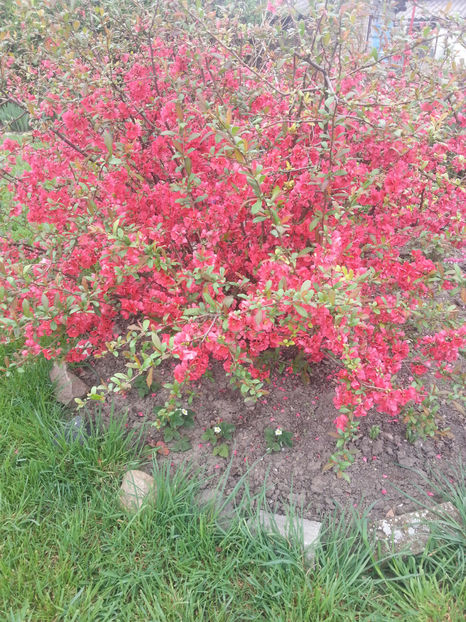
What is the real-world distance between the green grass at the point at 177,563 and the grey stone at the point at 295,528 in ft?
0.10

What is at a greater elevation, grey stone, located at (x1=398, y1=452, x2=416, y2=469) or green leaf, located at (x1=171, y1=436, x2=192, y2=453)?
grey stone, located at (x1=398, y1=452, x2=416, y2=469)

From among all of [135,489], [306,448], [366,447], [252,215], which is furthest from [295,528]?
[252,215]

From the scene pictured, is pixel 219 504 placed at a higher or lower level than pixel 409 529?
lower

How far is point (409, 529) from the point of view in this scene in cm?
178

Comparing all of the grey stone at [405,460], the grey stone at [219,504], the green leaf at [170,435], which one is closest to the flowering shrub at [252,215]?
the green leaf at [170,435]

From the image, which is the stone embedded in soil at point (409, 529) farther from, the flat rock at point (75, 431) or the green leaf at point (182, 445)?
the flat rock at point (75, 431)

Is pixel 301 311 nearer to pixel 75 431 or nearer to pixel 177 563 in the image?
pixel 177 563

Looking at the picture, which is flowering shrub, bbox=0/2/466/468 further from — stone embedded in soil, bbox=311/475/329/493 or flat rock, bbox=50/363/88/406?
stone embedded in soil, bbox=311/475/329/493

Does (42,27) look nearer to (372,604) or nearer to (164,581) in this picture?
(164,581)

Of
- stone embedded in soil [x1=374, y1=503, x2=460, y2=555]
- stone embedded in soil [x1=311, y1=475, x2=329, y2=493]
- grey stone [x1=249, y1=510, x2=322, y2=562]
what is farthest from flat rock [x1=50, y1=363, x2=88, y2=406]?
stone embedded in soil [x1=374, y1=503, x2=460, y2=555]

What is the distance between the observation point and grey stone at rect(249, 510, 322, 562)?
171 centimetres

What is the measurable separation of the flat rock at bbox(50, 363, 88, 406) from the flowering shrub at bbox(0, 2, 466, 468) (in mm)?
215

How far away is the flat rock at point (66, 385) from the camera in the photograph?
2361mm

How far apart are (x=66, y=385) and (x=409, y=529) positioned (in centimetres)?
165
